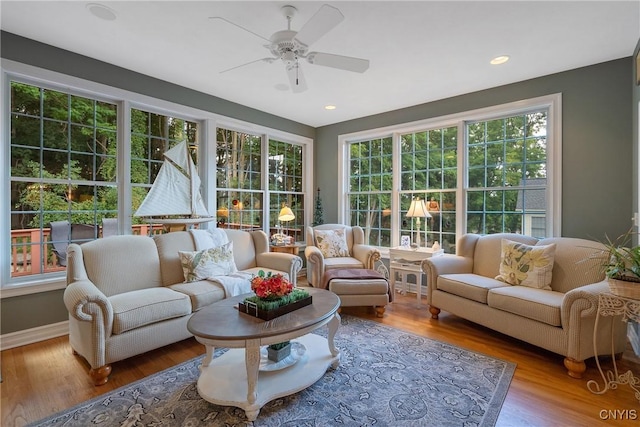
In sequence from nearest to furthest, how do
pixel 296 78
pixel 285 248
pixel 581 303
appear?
1. pixel 581 303
2. pixel 296 78
3. pixel 285 248

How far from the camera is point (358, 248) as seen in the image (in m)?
4.35

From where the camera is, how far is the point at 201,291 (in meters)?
2.79

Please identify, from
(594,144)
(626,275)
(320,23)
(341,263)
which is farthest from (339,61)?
(594,144)

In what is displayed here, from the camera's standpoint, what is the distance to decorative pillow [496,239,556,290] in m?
2.86

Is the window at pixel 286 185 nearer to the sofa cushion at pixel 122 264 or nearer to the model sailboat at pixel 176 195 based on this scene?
the model sailboat at pixel 176 195

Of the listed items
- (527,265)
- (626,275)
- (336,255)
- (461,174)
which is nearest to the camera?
(626,275)

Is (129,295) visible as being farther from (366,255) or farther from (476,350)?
(476,350)

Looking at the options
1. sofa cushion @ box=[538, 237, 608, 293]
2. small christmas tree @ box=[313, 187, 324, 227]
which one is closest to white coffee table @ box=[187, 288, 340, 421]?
sofa cushion @ box=[538, 237, 608, 293]

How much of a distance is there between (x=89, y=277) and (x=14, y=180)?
46.0 inches

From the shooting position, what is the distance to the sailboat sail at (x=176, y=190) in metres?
3.41

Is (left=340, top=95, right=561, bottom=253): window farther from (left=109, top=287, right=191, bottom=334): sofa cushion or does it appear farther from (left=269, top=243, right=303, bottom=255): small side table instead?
(left=109, top=287, right=191, bottom=334): sofa cushion

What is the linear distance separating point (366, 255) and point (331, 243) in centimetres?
55

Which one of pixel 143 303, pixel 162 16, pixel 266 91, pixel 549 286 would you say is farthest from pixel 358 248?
pixel 162 16

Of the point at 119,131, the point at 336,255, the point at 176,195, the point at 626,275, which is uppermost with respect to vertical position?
the point at 119,131
